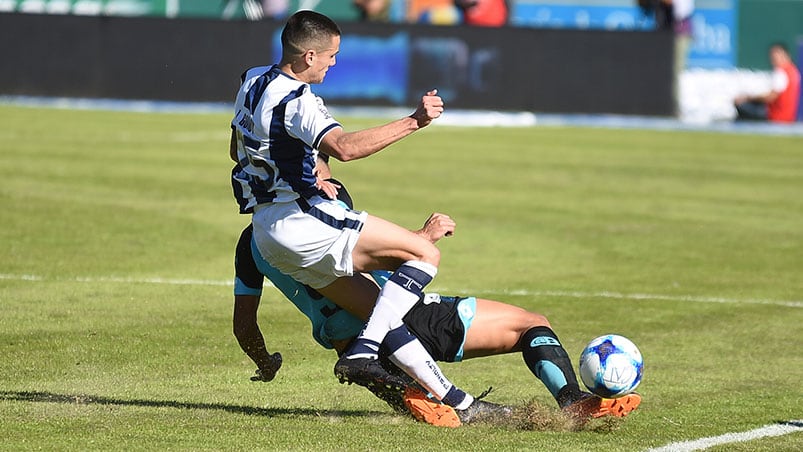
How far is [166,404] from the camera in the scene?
23.4 ft

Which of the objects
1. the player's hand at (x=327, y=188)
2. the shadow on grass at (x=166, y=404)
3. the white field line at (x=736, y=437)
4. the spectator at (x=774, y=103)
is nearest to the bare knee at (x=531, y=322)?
the shadow on grass at (x=166, y=404)

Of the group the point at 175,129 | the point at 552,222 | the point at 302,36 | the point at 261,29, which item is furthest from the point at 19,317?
the point at 261,29

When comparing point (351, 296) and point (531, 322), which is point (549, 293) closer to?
point (531, 322)

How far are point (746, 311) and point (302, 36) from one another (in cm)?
521

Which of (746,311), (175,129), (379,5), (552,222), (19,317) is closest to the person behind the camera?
(19,317)

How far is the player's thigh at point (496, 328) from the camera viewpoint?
7012mm

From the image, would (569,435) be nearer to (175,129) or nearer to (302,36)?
(302,36)

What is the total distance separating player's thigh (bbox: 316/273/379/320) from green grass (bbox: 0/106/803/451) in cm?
55

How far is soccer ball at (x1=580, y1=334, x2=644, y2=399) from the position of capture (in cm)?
675

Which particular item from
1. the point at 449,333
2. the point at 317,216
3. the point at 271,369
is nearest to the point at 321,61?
A: the point at 317,216

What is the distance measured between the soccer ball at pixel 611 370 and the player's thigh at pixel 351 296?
1.10 metres

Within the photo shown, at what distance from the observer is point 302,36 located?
22.0 feet

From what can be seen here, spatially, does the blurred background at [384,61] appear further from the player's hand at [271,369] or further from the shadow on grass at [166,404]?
the shadow on grass at [166,404]

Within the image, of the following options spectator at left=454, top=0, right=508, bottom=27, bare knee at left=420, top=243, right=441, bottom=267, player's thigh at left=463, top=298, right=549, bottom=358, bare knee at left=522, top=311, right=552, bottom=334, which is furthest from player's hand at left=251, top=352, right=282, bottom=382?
spectator at left=454, top=0, right=508, bottom=27
